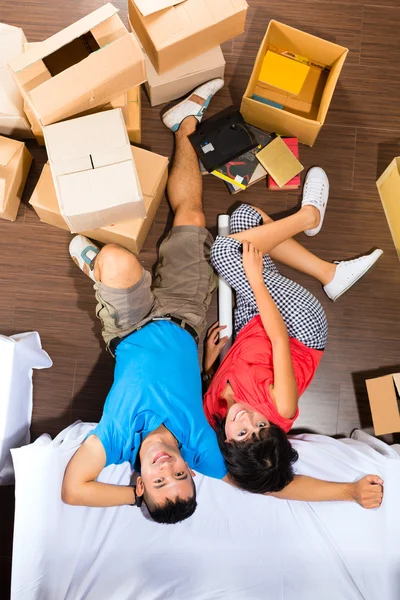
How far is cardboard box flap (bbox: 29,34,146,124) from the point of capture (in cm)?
141

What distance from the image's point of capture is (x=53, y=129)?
1438 millimetres

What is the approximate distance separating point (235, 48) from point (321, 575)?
5.68 feet

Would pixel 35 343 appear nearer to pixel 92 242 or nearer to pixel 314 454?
pixel 92 242

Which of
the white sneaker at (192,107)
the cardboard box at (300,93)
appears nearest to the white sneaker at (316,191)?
the cardboard box at (300,93)

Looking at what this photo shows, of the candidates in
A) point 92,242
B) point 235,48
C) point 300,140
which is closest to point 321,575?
point 92,242

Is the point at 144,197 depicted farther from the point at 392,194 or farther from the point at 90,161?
the point at 392,194

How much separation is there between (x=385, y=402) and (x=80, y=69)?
1.34 metres

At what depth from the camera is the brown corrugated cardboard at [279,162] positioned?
1771 mm

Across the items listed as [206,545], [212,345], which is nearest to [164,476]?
[206,545]

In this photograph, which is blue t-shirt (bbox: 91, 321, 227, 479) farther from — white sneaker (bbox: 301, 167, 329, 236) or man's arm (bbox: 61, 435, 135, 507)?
white sneaker (bbox: 301, 167, 329, 236)

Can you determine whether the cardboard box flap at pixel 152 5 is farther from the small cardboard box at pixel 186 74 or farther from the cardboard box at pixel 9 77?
the cardboard box at pixel 9 77

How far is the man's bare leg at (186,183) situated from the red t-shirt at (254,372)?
40 cm

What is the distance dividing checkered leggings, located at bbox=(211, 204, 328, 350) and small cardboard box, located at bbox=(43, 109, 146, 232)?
316 mm

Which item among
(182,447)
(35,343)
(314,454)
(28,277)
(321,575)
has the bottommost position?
(321,575)
